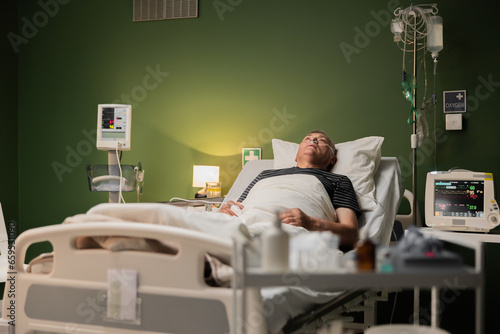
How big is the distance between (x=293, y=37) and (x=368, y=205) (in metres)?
1.54

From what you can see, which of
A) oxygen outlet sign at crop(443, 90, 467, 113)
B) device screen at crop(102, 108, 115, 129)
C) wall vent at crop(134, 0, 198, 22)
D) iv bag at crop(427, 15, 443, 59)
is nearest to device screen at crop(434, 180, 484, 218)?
oxygen outlet sign at crop(443, 90, 467, 113)

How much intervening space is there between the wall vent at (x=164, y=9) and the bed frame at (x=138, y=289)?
2709 mm

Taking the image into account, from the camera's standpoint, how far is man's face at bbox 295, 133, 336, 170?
2770 millimetres

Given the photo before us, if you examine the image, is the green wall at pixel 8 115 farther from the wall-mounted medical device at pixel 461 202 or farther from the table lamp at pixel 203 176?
the wall-mounted medical device at pixel 461 202

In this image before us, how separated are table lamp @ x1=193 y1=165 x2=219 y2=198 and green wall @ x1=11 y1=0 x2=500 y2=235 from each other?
15 cm

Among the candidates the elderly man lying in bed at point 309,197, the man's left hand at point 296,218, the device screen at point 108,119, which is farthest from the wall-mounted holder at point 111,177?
the man's left hand at point 296,218

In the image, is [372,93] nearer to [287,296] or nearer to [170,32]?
[170,32]

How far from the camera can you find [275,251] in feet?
3.98

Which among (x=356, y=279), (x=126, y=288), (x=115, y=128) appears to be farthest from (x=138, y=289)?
(x=115, y=128)

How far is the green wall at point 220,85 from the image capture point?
128 inches

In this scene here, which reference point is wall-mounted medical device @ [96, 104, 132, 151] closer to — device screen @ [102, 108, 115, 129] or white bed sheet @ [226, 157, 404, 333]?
device screen @ [102, 108, 115, 129]

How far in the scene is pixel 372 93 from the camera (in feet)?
11.3

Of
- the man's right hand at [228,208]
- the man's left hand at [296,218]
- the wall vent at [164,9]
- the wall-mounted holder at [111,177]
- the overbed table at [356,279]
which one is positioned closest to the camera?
the overbed table at [356,279]

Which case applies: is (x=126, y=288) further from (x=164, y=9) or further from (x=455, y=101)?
(x=164, y=9)
